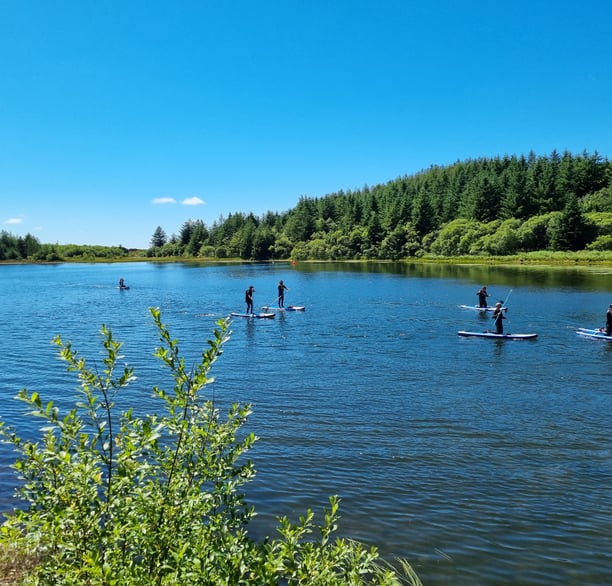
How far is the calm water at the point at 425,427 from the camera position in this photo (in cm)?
958

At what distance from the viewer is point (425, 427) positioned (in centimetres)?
1557

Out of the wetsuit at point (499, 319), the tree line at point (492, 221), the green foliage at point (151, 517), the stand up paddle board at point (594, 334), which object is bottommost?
the stand up paddle board at point (594, 334)

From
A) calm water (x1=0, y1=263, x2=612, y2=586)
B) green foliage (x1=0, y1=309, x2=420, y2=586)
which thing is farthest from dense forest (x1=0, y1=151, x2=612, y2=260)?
green foliage (x1=0, y1=309, x2=420, y2=586)

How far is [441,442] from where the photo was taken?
14359 millimetres

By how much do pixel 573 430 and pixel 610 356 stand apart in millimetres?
13634

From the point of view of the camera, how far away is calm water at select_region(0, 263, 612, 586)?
9.58 metres

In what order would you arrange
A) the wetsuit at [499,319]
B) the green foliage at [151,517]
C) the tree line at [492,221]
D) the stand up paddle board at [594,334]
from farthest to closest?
the tree line at [492,221]
the wetsuit at [499,319]
the stand up paddle board at [594,334]
the green foliage at [151,517]

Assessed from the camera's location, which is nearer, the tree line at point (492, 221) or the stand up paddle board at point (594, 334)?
the stand up paddle board at point (594, 334)

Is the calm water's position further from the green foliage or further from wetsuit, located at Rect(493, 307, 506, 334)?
the green foliage

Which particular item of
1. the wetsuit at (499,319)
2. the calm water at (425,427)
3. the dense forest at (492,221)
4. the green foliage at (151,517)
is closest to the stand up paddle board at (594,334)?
the calm water at (425,427)

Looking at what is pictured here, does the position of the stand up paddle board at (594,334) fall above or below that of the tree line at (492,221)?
below

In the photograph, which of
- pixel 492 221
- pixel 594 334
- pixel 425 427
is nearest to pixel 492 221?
pixel 492 221

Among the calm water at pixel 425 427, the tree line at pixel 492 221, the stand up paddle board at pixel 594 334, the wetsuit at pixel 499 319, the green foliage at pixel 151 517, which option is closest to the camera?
the green foliage at pixel 151 517

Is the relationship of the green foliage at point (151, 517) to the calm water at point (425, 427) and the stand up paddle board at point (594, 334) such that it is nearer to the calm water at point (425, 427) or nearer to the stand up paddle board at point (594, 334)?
the calm water at point (425, 427)
